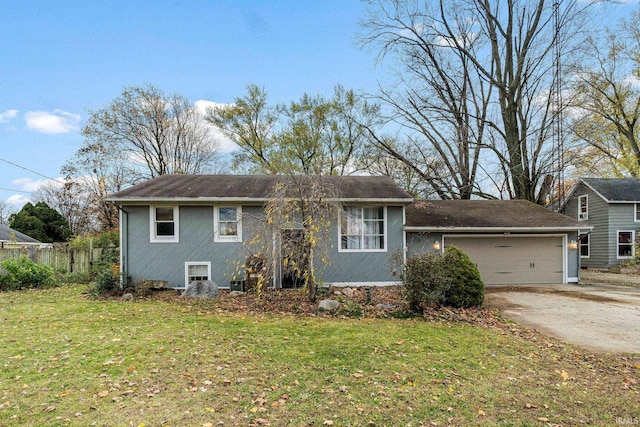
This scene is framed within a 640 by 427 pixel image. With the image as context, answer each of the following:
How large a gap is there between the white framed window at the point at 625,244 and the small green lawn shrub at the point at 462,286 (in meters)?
16.6

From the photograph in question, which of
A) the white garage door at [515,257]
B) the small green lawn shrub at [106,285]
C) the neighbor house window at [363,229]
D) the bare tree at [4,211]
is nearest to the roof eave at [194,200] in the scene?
the neighbor house window at [363,229]

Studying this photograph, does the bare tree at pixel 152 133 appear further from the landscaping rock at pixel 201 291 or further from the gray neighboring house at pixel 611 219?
the gray neighboring house at pixel 611 219

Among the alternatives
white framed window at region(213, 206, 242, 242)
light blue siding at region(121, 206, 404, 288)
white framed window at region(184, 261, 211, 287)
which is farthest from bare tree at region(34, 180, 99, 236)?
white framed window at region(213, 206, 242, 242)

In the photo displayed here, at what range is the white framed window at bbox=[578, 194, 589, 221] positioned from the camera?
21.6 meters

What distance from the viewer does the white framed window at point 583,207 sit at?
21.6m

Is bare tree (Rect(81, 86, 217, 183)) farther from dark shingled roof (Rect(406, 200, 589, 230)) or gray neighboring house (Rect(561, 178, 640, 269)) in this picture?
gray neighboring house (Rect(561, 178, 640, 269))

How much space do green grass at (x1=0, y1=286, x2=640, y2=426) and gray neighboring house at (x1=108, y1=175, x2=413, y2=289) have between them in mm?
4481

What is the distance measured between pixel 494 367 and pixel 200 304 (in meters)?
7.27

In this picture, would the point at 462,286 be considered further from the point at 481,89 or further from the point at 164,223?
the point at 481,89

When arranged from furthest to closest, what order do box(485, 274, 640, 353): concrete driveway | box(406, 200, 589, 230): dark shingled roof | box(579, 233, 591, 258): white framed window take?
box(579, 233, 591, 258): white framed window < box(406, 200, 589, 230): dark shingled roof < box(485, 274, 640, 353): concrete driveway

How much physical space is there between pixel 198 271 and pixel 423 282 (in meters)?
7.55

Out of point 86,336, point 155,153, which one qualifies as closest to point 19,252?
point 86,336

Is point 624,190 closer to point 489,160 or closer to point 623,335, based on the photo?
point 489,160

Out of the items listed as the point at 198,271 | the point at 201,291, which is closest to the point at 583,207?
the point at 198,271
